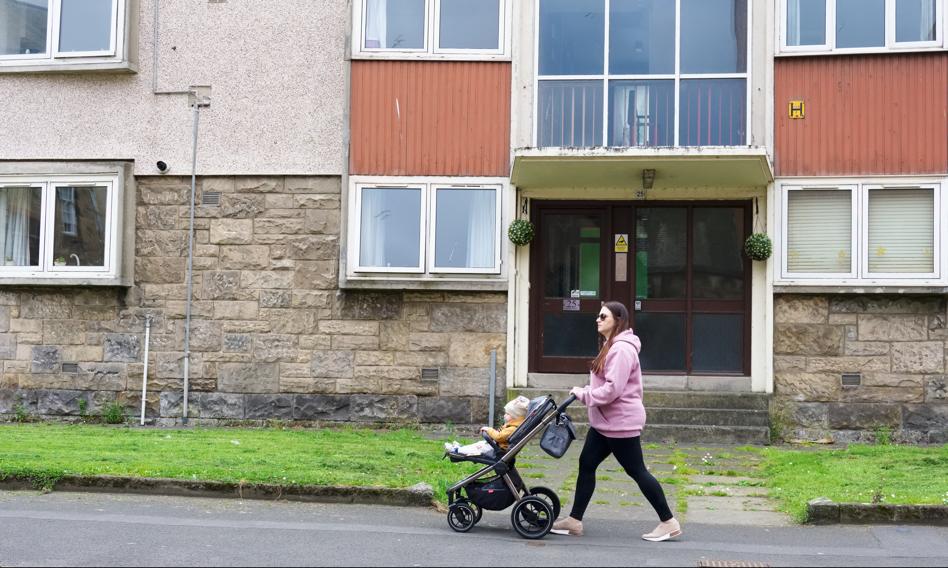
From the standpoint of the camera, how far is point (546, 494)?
26.9 ft

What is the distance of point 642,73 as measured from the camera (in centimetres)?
1420

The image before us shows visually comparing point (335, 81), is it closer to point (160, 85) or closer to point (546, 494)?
point (160, 85)

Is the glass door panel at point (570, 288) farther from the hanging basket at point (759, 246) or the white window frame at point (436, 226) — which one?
the hanging basket at point (759, 246)

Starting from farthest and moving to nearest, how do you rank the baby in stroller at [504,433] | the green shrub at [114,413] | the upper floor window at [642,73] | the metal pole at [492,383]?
the green shrub at [114,413], the metal pole at [492,383], the upper floor window at [642,73], the baby in stroller at [504,433]

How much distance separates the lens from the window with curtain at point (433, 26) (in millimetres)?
14609

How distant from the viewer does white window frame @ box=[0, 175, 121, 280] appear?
14961 millimetres

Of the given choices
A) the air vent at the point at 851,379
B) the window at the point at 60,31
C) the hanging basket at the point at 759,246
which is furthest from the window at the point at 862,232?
the window at the point at 60,31

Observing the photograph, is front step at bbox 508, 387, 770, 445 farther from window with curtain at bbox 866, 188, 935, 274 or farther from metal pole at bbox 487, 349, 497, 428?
window with curtain at bbox 866, 188, 935, 274

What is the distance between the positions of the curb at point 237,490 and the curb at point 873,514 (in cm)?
323

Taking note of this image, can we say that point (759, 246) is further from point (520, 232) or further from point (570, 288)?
point (520, 232)

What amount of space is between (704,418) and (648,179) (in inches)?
125

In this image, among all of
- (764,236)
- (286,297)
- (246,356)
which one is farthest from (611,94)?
(246,356)

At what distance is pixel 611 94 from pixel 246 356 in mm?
6100

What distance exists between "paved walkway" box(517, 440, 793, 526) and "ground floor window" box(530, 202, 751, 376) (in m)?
1.67
